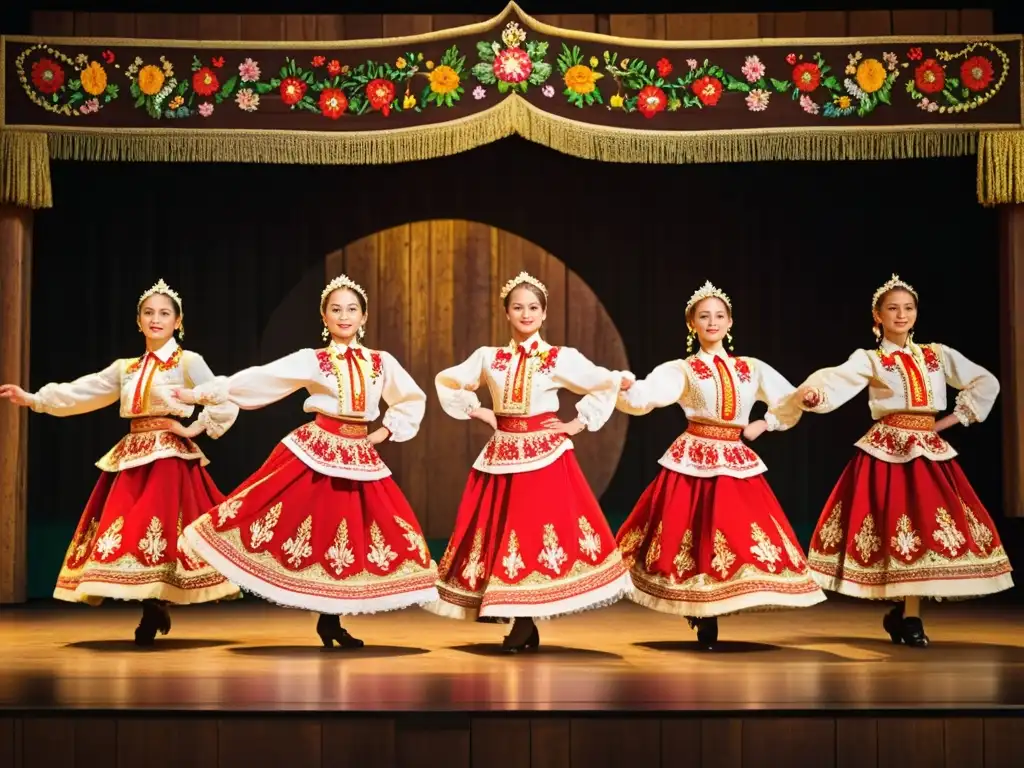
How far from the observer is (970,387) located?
492 centimetres

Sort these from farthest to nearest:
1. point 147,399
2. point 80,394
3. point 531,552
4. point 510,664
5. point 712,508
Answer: point 80,394
point 147,399
point 712,508
point 531,552
point 510,664

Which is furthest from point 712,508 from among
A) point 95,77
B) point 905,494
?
point 95,77

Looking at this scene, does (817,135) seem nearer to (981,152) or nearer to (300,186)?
(981,152)

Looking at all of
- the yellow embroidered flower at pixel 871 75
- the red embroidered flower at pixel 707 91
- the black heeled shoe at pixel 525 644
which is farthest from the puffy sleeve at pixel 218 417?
the yellow embroidered flower at pixel 871 75

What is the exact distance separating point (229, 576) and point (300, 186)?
263 centimetres

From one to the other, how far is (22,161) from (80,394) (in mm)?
1302

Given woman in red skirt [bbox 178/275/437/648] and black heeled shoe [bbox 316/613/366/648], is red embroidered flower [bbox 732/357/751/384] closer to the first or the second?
woman in red skirt [bbox 178/275/437/648]

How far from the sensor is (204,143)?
5.79 meters

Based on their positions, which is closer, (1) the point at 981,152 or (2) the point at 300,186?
(1) the point at 981,152

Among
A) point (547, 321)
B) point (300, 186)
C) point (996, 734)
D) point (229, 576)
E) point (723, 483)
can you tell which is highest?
point (300, 186)

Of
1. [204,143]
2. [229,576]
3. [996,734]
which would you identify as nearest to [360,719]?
[229,576]

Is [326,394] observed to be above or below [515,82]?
below

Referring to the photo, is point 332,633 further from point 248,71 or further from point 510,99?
point 248,71

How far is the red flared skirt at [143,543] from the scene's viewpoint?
469 cm
